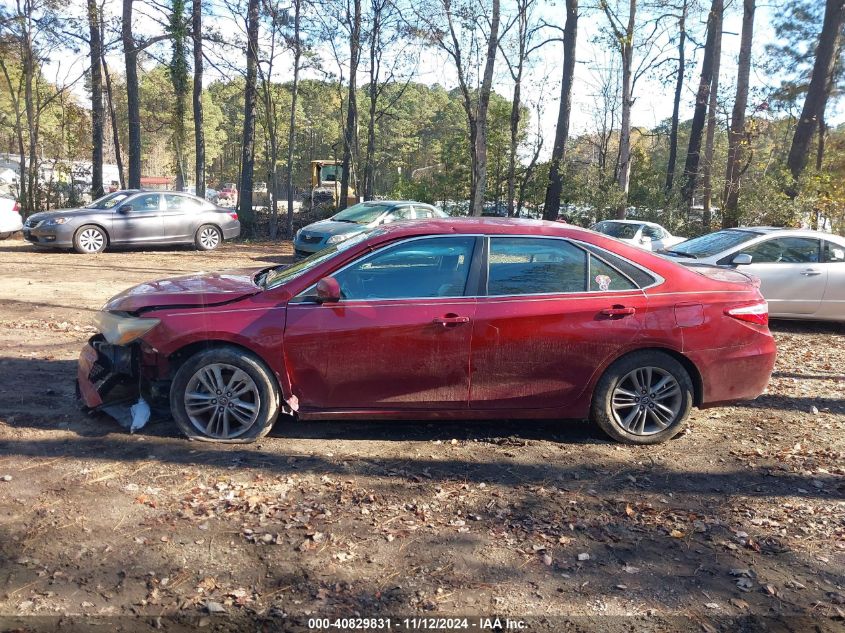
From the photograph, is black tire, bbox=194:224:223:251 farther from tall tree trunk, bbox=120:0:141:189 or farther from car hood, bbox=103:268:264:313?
car hood, bbox=103:268:264:313

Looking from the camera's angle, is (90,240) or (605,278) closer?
(605,278)

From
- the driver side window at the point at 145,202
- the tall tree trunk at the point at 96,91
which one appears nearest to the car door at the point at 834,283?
the driver side window at the point at 145,202

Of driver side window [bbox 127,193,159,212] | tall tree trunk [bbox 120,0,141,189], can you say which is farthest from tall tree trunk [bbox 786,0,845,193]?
tall tree trunk [bbox 120,0,141,189]

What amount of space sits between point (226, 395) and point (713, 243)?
8.00 m

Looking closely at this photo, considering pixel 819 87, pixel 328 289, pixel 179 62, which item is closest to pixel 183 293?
pixel 328 289

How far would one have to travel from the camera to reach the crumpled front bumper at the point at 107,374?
4875mm

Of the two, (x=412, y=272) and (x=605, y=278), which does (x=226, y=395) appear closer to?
(x=412, y=272)

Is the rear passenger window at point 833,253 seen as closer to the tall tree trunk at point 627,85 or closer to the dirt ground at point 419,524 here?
the dirt ground at point 419,524

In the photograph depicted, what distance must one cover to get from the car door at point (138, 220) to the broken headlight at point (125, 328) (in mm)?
11732

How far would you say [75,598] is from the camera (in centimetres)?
307

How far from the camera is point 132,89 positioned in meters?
22.4

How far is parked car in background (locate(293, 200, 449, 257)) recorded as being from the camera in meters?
14.1

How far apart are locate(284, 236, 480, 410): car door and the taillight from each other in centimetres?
201

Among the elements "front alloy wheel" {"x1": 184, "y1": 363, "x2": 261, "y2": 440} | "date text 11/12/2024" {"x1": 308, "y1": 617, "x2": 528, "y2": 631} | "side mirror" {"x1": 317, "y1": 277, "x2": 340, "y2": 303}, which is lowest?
"date text 11/12/2024" {"x1": 308, "y1": 617, "x2": 528, "y2": 631}
